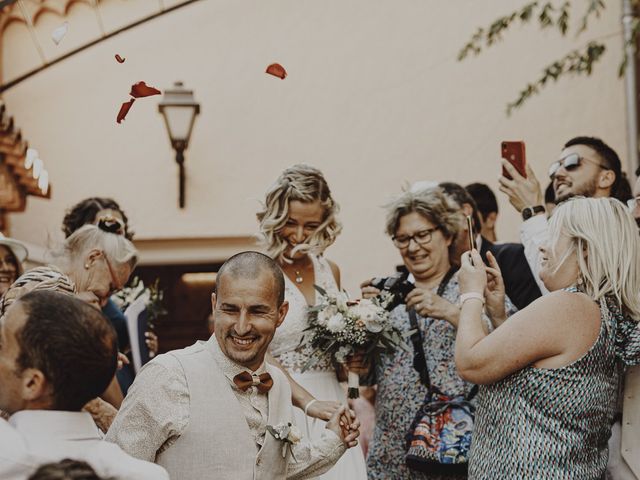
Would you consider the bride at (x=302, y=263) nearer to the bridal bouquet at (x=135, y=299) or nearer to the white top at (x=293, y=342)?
the white top at (x=293, y=342)

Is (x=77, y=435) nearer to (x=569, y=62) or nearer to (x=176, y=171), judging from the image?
(x=176, y=171)

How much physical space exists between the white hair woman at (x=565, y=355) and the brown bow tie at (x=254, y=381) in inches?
Result: 31.4

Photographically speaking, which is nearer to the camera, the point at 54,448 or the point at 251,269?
the point at 54,448

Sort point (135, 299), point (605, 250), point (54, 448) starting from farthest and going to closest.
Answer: point (135, 299) → point (605, 250) → point (54, 448)

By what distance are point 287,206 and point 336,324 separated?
0.77 meters

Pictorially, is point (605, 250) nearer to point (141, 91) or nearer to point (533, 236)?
point (533, 236)

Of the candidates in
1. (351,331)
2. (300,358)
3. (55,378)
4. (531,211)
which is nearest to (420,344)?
(351,331)

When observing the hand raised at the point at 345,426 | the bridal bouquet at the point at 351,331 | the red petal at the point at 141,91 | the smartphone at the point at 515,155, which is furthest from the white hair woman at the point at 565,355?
the red petal at the point at 141,91

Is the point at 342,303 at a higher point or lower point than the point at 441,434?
higher

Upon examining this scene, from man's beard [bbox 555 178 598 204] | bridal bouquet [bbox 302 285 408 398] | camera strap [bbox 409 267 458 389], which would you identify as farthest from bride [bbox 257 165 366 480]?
man's beard [bbox 555 178 598 204]

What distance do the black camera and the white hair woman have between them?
3.28 feet

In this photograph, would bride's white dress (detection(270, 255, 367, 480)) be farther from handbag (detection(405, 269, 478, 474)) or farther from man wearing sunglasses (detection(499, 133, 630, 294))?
man wearing sunglasses (detection(499, 133, 630, 294))

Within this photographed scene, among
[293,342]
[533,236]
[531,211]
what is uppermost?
[531,211]

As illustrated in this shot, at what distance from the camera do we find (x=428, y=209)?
16.4 feet
